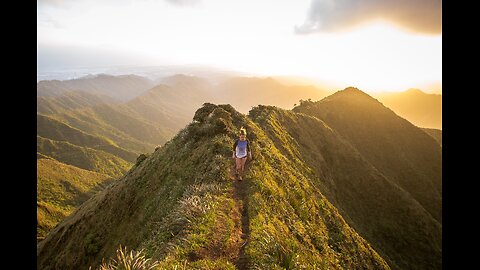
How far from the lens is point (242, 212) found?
45.0ft

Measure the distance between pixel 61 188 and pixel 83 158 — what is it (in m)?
79.5

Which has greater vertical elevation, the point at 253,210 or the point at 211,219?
the point at 211,219

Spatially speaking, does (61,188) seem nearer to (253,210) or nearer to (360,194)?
(360,194)

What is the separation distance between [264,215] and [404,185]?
61.8 meters

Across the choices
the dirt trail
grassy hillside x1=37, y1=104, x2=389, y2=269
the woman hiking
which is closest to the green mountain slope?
grassy hillside x1=37, y1=104, x2=389, y2=269

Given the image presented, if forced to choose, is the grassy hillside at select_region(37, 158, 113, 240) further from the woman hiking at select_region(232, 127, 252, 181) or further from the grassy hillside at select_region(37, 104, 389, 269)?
the woman hiking at select_region(232, 127, 252, 181)

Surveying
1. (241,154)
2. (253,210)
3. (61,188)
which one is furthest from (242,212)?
(61,188)

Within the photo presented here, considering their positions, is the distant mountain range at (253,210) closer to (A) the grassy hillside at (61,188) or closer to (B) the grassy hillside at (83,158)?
(A) the grassy hillside at (61,188)

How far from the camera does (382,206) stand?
45.9 metres

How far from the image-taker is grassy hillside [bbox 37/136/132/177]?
16550 cm

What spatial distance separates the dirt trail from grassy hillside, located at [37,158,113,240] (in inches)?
2858

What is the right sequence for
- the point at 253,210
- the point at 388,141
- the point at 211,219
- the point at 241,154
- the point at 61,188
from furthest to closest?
1. the point at 61,188
2. the point at 388,141
3. the point at 241,154
4. the point at 253,210
5. the point at 211,219

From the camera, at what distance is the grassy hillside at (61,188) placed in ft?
250
